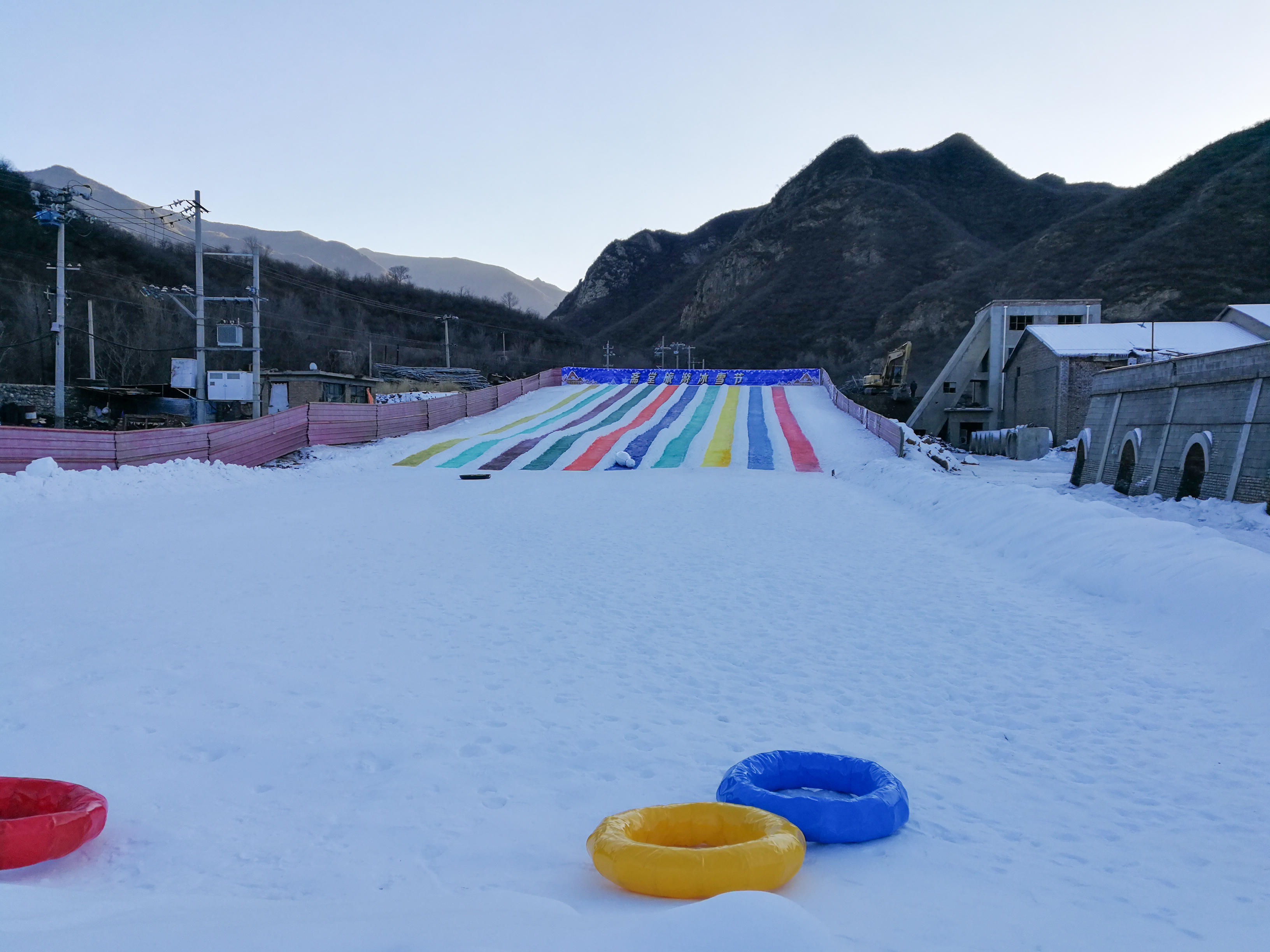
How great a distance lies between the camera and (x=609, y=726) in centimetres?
465

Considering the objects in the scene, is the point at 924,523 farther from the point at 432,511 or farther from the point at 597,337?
the point at 597,337

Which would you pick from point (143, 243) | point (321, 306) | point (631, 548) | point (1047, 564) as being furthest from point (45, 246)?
point (1047, 564)

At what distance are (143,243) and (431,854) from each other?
9191 cm

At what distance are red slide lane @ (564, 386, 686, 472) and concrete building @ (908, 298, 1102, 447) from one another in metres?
15.8

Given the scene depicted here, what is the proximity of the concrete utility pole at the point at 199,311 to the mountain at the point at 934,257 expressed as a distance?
59.9 metres

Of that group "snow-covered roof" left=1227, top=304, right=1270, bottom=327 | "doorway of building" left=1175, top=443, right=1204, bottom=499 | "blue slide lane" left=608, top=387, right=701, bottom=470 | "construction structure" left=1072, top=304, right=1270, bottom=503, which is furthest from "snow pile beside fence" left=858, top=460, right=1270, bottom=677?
"snow-covered roof" left=1227, top=304, right=1270, bottom=327

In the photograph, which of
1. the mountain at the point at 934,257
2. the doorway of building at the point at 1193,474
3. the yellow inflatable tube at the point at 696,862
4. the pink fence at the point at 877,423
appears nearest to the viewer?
the yellow inflatable tube at the point at 696,862

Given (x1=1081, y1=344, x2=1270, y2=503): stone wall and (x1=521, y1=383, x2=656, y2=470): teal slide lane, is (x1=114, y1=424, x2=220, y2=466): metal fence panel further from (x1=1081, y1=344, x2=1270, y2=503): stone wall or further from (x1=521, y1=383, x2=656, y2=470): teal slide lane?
(x1=1081, y1=344, x2=1270, y2=503): stone wall

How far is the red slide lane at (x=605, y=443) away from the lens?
69.4ft

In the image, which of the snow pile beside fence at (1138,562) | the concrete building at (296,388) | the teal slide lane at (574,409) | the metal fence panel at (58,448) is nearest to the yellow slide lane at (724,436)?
the teal slide lane at (574,409)

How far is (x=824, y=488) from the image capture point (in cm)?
1700

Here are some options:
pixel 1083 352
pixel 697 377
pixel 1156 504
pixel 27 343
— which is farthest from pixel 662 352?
pixel 1156 504

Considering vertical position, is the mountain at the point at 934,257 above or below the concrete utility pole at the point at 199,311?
above

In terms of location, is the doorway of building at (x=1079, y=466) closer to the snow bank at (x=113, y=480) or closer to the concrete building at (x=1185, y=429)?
the concrete building at (x=1185, y=429)
